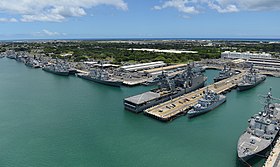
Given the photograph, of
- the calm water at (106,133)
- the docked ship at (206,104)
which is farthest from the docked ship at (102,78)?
the docked ship at (206,104)

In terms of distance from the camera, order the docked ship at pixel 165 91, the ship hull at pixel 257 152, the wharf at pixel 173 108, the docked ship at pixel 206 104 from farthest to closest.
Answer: the docked ship at pixel 165 91, the docked ship at pixel 206 104, the wharf at pixel 173 108, the ship hull at pixel 257 152

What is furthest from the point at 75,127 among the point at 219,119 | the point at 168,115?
the point at 219,119

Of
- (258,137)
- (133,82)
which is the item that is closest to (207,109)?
(258,137)

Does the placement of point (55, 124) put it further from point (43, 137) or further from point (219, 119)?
point (219, 119)

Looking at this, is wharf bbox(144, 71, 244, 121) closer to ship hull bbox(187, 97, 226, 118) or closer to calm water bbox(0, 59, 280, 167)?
calm water bbox(0, 59, 280, 167)

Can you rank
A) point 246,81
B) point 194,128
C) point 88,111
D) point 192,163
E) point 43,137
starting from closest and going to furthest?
point 192,163, point 43,137, point 194,128, point 88,111, point 246,81

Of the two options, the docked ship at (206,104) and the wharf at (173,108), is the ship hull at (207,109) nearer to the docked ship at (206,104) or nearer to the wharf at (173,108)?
the docked ship at (206,104)
